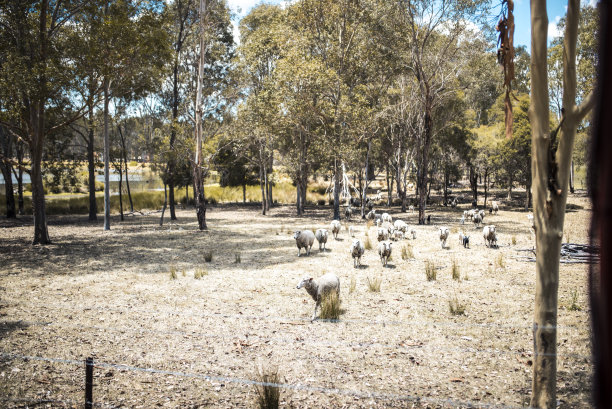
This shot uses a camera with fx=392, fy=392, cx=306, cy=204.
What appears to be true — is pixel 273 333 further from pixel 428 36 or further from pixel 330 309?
pixel 428 36

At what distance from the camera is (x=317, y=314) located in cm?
727

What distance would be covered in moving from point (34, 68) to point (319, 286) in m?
12.1

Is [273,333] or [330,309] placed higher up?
[330,309]

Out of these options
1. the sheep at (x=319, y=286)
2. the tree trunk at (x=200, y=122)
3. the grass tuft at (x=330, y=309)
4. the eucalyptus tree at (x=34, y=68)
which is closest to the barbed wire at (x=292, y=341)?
the grass tuft at (x=330, y=309)

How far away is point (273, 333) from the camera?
21.2ft

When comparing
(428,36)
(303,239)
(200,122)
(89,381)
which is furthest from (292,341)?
(428,36)

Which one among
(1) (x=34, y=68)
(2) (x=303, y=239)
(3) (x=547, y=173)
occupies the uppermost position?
(1) (x=34, y=68)

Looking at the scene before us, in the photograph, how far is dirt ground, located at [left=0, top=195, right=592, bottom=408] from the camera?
15.2ft

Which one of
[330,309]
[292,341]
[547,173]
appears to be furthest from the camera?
[330,309]

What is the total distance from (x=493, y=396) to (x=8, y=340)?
22.3 ft

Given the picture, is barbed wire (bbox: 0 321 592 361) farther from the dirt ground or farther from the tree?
the tree

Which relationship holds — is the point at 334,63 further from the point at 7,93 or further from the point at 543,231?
the point at 543,231

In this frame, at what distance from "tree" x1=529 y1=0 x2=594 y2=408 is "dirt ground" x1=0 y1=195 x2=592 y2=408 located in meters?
0.28

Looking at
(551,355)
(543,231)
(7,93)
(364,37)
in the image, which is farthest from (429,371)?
(364,37)
